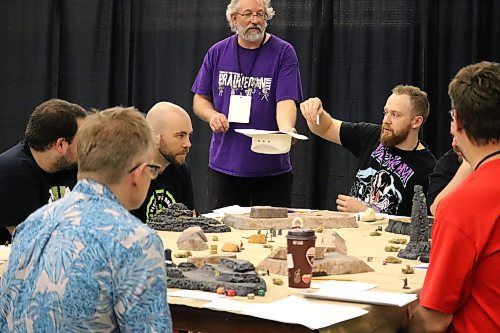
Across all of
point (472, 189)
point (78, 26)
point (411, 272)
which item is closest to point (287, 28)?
point (78, 26)

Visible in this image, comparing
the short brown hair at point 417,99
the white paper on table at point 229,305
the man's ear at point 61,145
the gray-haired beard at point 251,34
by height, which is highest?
the gray-haired beard at point 251,34

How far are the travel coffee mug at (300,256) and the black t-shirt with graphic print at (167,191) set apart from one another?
1.64 m

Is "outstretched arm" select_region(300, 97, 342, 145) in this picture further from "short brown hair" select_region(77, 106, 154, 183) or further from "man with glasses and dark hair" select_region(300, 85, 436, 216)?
"short brown hair" select_region(77, 106, 154, 183)

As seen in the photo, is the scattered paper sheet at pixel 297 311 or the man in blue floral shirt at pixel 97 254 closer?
the man in blue floral shirt at pixel 97 254

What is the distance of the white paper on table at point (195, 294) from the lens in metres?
2.35

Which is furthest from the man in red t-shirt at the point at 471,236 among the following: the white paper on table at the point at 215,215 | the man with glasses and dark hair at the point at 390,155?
the man with glasses and dark hair at the point at 390,155

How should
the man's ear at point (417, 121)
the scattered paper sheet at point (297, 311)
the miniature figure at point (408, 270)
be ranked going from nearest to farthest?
the scattered paper sheet at point (297, 311), the miniature figure at point (408, 270), the man's ear at point (417, 121)

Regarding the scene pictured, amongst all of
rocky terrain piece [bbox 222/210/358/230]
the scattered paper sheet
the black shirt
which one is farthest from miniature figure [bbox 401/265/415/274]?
the black shirt

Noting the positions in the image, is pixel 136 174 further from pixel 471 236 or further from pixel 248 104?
pixel 248 104

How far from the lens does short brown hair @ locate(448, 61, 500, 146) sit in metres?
2.31

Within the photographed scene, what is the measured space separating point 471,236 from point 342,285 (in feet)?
1.58

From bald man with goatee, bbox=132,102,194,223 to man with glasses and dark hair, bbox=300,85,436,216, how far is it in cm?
81

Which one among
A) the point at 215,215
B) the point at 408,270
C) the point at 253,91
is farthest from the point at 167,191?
the point at 408,270

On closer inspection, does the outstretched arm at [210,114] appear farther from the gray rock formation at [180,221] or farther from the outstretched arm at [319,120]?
the gray rock formation at [180,221]
